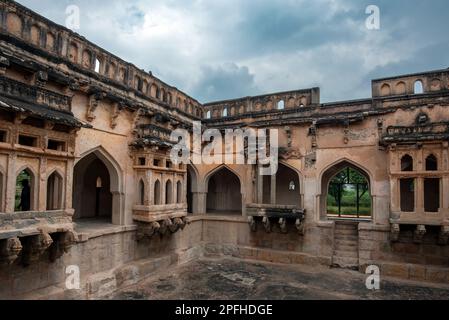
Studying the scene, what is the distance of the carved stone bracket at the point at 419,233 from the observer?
884 centimetres

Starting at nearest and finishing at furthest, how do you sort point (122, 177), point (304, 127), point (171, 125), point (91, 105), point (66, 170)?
1. point (66, 170)
2. point (91, 105)
3. point (122, 177)
4. point (171, 125)
5. point (304, 127)

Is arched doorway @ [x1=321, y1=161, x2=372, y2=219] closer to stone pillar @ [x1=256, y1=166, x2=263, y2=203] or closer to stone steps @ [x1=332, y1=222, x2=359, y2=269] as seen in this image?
stone steps @ [x1=332, y1=222, x2=359, y2=269]

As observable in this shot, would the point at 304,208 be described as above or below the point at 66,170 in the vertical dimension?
below

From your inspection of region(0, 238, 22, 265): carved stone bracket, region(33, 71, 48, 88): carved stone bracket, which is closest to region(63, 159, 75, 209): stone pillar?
region(0, 238, 22, 265): carved stone bracket

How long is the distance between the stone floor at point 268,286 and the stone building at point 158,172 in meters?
0.54

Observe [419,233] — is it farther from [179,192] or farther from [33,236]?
[33,236]

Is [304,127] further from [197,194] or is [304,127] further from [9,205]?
[9,205]


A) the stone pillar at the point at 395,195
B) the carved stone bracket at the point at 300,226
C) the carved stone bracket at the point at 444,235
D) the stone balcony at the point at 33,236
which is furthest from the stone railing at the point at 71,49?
the carved stone bracket at the point at 444,235

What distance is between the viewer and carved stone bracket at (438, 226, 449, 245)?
8.62 meters

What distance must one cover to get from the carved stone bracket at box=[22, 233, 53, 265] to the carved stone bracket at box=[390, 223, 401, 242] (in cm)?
917

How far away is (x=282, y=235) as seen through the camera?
11273 mm
